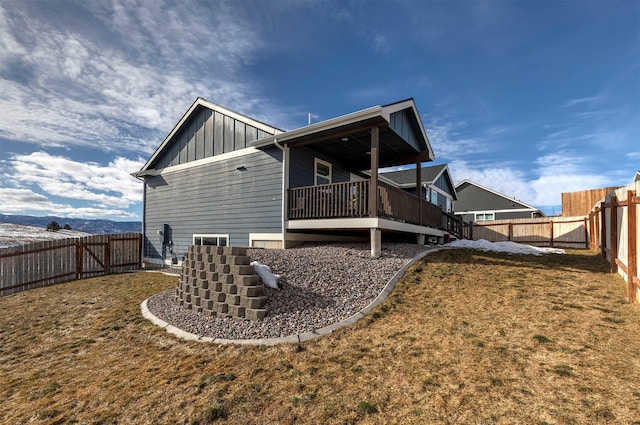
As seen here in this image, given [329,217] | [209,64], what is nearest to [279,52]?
[209,64]

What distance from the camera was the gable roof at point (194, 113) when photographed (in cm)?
1081

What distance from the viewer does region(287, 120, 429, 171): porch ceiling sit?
9.35 meters

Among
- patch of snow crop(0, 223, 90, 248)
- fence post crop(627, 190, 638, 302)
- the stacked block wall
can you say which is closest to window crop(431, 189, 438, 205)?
fence post crop(627, 190, 638, 302)

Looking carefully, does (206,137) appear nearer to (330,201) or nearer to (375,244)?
(330,201)

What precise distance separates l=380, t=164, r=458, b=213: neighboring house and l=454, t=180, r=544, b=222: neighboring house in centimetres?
409

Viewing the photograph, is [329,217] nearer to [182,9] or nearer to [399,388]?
[399,388]

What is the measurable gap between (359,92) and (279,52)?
3937 millimetres

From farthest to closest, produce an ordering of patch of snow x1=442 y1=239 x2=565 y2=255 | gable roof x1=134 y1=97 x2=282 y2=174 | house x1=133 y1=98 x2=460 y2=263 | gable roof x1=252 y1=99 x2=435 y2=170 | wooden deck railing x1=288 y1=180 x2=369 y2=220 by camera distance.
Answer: gable roof x1=134 y1=97 x2=282 y2=174 < patch of snow x1=442 y1=239 x2=565 y2=255 < house x1=133 y1=98 x2=460 y2=263 < wooden deck railing x1=288 y1=180 x2=369 y2=220 < gable roof x1=252 y1=99 x2=435 y2=170

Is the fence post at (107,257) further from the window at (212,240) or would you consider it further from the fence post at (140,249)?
the window at (212,240)

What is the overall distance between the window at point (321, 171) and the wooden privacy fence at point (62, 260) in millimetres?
9606

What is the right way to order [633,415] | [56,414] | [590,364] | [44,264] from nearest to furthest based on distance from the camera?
1. [633,415]
2. [56,414]
3. [590,364]
4. [44,264]

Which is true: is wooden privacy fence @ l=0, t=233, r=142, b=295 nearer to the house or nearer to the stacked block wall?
the house

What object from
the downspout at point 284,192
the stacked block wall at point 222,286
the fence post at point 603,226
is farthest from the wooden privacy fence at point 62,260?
the fence post at point 603,226

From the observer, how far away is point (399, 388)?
3.10 metres
